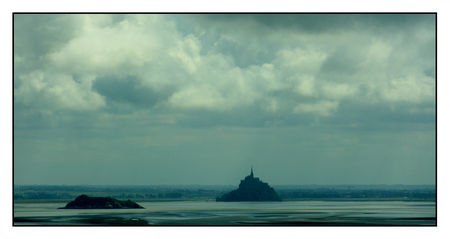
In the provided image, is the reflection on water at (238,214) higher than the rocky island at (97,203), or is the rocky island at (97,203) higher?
the rocky island at (97,203)

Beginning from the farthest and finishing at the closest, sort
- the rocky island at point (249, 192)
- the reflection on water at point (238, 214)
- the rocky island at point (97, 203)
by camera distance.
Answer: the rocky island at point (249, 192)
the rocky island at point (97, 203)
the reflection on water at point (238, 214)

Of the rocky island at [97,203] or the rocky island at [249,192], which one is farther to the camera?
the rocky island at [249,192]

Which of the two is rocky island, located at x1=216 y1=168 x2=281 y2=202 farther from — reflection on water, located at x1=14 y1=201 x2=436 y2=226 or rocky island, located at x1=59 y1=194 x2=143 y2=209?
rocky island, located at x1=59 y1=194 x2=143 y2=209

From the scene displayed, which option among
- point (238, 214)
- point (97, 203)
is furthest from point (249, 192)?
point (97, 203)

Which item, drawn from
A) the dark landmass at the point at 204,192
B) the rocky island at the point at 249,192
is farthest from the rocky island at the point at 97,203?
the rocky island at the point at 249,192

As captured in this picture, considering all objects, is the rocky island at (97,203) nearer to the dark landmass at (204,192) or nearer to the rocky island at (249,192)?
the dark landmass at (204,192)

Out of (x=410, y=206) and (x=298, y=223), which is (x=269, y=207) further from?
(x=410, y=206)

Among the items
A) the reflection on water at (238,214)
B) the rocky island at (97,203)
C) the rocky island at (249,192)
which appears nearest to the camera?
the reflection on water at (238,214)

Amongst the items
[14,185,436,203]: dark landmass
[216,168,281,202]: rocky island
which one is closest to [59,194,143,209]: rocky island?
[14,185,436,203]: dark landmass
